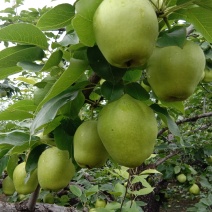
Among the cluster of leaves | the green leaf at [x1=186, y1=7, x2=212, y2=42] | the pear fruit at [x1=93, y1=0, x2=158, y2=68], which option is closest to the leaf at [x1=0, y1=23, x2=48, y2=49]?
the cluster of leaves

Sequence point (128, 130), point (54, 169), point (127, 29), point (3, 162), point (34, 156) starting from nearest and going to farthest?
point (127, 29) < point (128, 130) < point (54, 169) < point (34, 156) < point (3, 162)

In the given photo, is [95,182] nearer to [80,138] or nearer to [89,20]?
[80,138]

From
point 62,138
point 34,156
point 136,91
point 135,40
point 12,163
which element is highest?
point 135,40

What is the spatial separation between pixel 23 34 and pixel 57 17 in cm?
9

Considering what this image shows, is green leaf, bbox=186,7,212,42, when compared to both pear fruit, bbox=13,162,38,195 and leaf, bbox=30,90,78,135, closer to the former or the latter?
leaf, bbox=30,90,78,135

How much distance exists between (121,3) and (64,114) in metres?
0.37

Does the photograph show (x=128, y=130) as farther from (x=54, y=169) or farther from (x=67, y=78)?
(x=54, y=169)

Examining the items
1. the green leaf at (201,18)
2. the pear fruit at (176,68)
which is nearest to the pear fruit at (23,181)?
the pear fruit at (176,68)

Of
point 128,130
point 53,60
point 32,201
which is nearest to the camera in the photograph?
point 128,130

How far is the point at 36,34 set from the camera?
0.82 metres

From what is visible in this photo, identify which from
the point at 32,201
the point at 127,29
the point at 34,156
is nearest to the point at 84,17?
the point at 127,29

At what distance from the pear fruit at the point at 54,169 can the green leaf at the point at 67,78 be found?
11.0 inches

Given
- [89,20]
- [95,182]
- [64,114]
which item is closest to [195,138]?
[95,182]

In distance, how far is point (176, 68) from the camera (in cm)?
71
